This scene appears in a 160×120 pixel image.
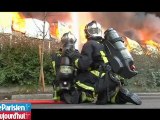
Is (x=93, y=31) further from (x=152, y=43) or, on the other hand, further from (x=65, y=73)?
(x=152, y=43)

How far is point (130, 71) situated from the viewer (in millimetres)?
6043

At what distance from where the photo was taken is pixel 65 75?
621 cm

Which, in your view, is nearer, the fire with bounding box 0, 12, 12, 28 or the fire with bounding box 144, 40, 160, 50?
the fire with bounding box 0, 12, 12, 28

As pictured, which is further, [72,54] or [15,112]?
[72,54]

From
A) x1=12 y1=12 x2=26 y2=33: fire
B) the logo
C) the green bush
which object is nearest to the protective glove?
the logo

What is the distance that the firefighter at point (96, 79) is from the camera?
6031 mm

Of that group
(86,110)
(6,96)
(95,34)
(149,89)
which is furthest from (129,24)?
(86,110)

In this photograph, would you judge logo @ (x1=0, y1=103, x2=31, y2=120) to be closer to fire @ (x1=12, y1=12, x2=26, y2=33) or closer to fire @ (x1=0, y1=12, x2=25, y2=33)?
fire @ (x1=0, y1=12, x2=25, y2=33)

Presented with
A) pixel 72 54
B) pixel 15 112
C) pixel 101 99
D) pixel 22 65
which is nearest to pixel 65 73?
pixel 72 54

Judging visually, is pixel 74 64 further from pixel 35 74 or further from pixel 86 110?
pixel 35 74

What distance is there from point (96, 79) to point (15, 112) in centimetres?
146

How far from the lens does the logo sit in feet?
16.1

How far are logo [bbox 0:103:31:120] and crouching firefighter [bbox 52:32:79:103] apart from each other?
1.14 m

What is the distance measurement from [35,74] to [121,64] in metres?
2.62
